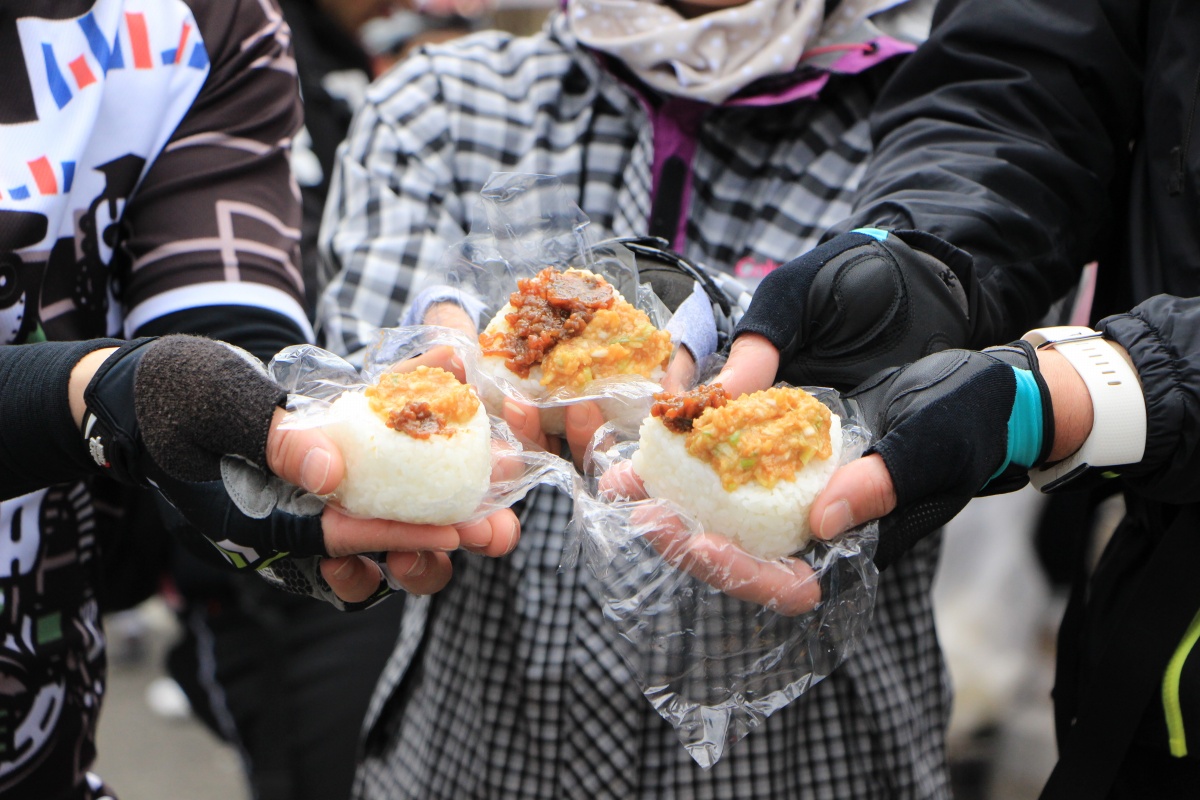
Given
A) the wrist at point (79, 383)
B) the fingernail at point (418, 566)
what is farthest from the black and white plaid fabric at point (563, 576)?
the wrist at point (79, 383)

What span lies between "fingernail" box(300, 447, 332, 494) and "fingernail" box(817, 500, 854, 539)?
64cm

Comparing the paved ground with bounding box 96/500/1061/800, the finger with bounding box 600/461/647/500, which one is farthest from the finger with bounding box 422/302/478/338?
the paved ground with bounding box 96/500/1061/800

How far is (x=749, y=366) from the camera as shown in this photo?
56.1 inches

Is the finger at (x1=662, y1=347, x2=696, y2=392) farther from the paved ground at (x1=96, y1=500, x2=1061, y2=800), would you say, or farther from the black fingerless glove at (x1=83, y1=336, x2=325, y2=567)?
the paved ground at (x1=96, y1=500, x2=1061, y2=800)

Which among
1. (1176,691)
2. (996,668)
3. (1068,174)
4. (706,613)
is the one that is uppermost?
(1068,174)

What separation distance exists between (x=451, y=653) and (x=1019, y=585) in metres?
2.17

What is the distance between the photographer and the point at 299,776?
248 centimetres

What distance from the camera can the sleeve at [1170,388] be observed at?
1303 mm

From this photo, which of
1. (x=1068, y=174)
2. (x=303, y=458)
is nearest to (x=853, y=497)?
(x=303, y=458)

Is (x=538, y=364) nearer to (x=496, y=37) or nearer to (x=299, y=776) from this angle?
(x=496, y=37)

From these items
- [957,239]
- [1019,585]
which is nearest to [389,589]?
[957,239]

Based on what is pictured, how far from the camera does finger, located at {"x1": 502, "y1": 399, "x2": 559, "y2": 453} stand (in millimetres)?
1576

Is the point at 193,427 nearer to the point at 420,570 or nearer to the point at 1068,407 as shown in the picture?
the point at 420,570

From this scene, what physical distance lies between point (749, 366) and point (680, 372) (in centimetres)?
16
